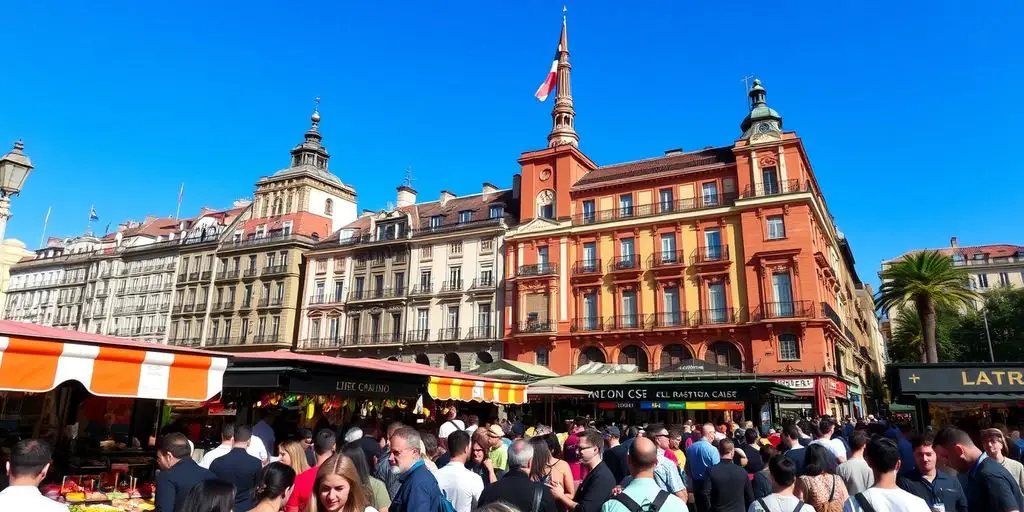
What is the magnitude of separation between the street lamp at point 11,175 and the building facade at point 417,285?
30372 mm

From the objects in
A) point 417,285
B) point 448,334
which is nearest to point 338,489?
point 448,334

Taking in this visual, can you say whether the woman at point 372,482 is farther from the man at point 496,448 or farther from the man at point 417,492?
the man at point 496,448

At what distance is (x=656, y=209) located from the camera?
3812cm

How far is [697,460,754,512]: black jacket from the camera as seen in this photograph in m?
7.06

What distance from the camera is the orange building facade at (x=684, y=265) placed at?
109ft

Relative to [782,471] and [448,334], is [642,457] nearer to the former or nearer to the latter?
[782,471]

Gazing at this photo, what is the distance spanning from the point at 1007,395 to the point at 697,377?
13815mm

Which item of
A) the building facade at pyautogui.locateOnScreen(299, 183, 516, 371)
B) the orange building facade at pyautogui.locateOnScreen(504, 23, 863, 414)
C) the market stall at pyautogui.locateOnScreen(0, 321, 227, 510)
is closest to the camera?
the market stall at pyautogui.locateOnScreen(0, 321, 227, 510)

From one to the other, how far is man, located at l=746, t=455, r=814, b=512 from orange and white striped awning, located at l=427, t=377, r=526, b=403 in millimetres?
11073

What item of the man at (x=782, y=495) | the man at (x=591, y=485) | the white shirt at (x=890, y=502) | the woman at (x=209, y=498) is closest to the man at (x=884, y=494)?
the white shirt at (x=890, y=502)

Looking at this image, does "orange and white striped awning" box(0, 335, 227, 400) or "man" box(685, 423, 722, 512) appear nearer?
"orange and white striped awning" box(0, 335, 227, 400)

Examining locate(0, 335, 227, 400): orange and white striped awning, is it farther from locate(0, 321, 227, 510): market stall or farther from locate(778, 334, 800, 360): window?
locate(778, 334, 800, 360): window

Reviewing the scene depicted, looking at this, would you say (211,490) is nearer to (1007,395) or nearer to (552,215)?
(1007,395)

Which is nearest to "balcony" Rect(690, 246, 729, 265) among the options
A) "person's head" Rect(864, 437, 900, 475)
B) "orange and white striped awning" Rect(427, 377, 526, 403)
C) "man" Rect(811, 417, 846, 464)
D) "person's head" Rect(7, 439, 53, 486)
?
"orange and white striped awning" Rect(427, 377, 526, 403)
